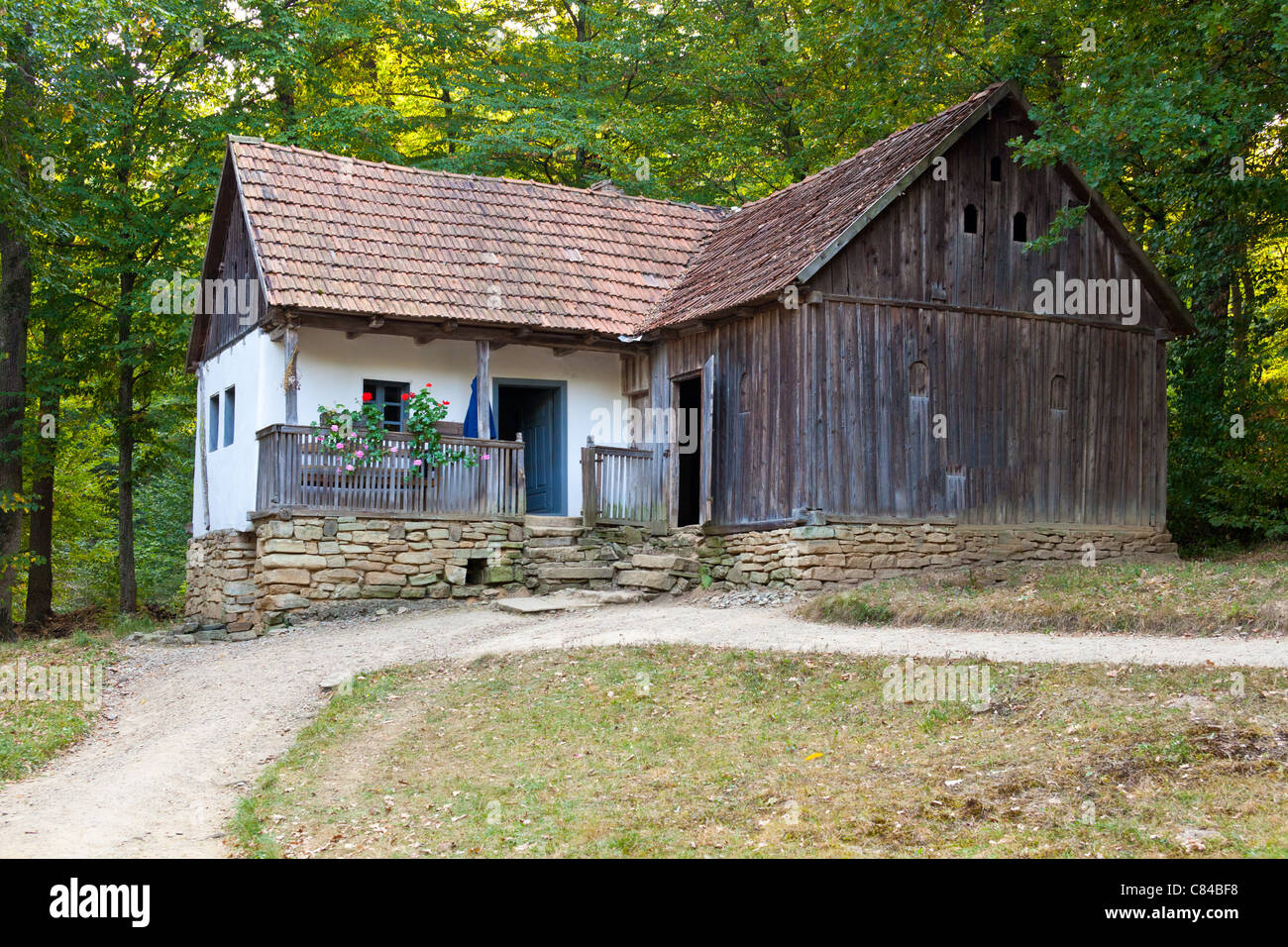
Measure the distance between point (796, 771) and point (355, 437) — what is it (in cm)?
1096

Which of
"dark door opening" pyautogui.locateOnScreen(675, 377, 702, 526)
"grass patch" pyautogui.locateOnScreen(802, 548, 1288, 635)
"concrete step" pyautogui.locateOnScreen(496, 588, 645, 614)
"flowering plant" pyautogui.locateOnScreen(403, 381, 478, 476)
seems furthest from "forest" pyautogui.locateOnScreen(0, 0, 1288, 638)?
"concrete step" pyautogui.locateOnScreen(496, 588, 645, 614)

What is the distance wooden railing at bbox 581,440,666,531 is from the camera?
19438 millimetres

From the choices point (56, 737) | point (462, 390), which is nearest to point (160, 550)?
point (462, 390)

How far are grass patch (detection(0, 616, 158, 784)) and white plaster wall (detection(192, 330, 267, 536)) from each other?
118 inches

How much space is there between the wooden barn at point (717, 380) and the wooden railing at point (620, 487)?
0.15 feet

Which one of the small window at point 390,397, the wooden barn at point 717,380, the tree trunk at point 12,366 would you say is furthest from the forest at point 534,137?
the small window at point 390,397

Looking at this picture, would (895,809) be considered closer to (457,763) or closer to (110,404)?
(457,763)

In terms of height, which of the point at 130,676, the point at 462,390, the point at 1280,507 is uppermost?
the point at 462,390

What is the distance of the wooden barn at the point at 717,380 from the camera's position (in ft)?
57.5

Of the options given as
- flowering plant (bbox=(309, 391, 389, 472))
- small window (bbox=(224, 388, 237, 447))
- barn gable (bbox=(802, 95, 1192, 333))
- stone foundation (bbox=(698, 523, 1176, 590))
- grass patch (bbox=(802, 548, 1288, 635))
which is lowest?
grass patch (bbox=(802, 548, 1288, 635))

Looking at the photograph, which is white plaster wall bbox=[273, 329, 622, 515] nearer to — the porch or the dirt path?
the porch

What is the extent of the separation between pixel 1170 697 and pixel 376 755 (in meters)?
5.88

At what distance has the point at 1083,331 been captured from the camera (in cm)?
1903

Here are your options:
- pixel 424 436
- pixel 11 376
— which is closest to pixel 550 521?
pixel 424 436
